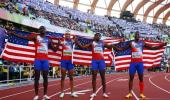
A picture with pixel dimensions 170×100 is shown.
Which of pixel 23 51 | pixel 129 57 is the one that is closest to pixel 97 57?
pixel 129 57

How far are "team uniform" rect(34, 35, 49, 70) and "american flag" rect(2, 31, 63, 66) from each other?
1214 mm

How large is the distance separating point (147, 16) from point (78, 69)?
53892mm

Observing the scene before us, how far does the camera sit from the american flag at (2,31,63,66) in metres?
12.3

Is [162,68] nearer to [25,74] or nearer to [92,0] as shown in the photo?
[92,0]

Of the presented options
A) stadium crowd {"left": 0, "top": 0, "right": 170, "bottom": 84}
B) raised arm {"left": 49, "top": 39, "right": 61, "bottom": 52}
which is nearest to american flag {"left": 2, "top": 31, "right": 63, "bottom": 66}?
raised arm {"left": 49, "top": 39, "right": 61, "bottom": 52}

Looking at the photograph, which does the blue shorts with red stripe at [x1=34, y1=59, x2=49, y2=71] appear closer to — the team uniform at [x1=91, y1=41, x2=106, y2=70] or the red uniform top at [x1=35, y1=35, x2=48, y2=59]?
the red uniform top at [x1=35, y1=35, x2=48, y2=59]

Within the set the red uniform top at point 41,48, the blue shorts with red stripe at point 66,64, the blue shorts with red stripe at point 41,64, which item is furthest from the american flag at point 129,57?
the blue shorts with red stripe at point 41,64

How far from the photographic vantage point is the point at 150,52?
46.6 ft

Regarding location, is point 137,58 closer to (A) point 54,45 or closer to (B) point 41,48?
(A) point 54,45

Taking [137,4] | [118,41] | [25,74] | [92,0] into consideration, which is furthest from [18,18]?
[137,4]

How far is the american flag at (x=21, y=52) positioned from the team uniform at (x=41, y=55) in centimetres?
121

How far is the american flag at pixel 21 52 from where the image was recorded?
40.3ft

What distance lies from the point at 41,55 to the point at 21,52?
5.89 feet

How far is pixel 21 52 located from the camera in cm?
1257
